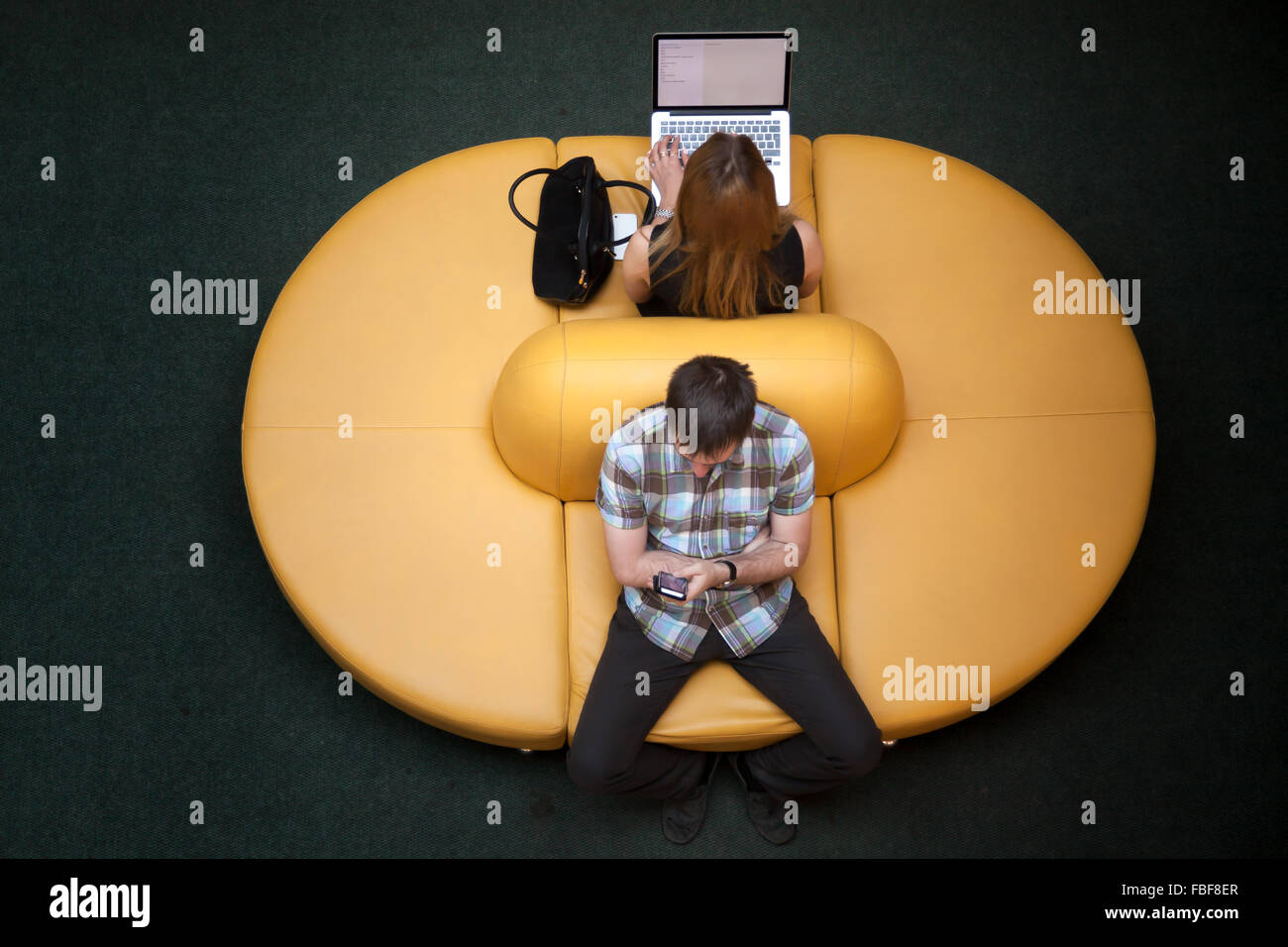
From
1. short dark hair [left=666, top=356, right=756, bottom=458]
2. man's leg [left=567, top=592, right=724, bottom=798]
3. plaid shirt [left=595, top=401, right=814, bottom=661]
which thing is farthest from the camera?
man's leg [left=567, top=592, right=724, bottom=798]

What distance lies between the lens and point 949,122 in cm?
373

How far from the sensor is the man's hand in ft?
7.49

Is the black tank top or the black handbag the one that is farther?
the black handbag

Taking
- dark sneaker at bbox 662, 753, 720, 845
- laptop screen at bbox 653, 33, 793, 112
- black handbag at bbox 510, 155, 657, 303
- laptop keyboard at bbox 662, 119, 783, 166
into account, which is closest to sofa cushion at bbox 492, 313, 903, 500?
black handbag at bbox 510, 155, 657, 303

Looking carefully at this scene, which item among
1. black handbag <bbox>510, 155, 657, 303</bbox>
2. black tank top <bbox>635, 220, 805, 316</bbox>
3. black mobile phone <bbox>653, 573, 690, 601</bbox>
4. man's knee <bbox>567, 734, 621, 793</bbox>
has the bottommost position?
man's knee <bbox>567, 734, 621, 793</bbox>

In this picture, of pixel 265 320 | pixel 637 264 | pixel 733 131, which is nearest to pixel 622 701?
pixel 637 264

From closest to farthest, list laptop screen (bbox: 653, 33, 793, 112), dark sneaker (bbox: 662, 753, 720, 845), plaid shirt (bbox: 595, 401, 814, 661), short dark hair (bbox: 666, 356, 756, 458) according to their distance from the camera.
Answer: short dark hair (bbox: 666, 356, 756, 458) → plaid shirt (bbox: 595, 401, 814, 661) → laptop screen (bbox: 653, 33, 793, 112) → dark sneaker (bbox: 662, 753, 720, 845)

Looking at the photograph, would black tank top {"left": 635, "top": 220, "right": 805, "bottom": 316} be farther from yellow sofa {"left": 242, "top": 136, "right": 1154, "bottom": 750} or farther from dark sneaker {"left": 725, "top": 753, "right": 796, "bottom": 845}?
dark sneaker {"left": 725, "top": 753, "right": 796, "bottom": 845}

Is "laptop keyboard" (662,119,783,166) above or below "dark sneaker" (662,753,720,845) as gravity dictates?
above

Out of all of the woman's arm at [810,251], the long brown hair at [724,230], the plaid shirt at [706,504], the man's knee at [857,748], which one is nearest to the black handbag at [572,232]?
the long brown hair at [724,230]

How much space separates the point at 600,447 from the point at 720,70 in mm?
1063

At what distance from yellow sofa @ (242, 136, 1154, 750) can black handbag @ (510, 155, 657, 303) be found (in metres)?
0.07

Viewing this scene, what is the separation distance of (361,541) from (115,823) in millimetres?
1080
